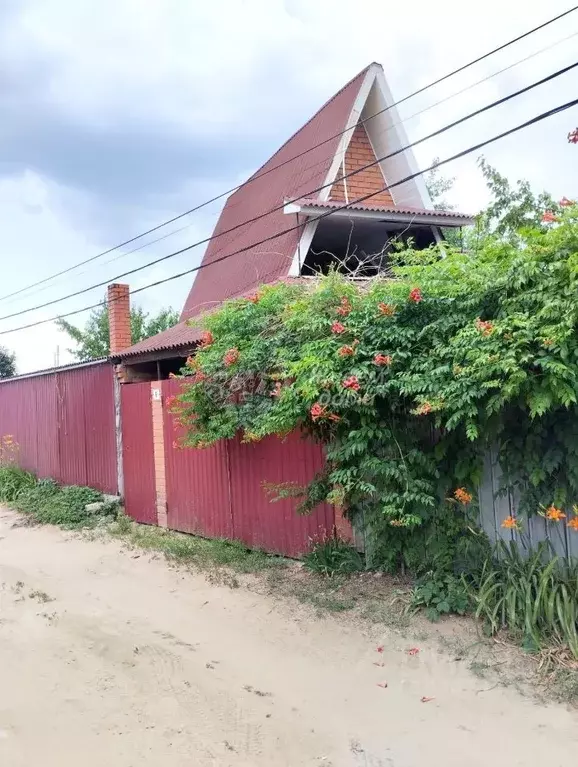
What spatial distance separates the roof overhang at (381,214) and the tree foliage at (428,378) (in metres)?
3.89

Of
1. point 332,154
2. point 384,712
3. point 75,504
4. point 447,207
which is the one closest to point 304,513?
point 384,712

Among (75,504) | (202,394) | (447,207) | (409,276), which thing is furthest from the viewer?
(447,207)

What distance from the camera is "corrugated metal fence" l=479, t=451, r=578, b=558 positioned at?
168 inches

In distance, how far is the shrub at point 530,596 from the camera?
12.7 feet

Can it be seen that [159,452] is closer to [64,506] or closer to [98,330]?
[64,506]

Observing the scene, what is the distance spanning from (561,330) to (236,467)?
458 cm

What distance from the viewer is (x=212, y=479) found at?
7.71m

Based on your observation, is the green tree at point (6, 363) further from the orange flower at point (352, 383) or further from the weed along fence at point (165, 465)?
the orange flower at point (352, 383)

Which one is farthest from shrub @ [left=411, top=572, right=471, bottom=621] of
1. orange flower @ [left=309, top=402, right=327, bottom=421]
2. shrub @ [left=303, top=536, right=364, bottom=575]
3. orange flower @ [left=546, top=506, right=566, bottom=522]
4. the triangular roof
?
the triangular roof

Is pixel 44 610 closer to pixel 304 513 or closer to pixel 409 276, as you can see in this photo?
pixel 304 513

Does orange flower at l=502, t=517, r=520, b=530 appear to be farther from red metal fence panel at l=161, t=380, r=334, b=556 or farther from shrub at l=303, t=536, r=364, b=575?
red metal fence panel at l=161, t=380, r=334, b=556

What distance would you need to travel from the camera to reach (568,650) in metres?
3.75

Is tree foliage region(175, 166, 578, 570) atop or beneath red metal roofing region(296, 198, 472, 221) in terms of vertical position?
beneath

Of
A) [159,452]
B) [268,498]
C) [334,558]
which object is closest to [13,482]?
[159,452]
